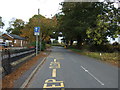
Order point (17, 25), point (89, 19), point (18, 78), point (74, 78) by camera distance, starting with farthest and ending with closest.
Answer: point (17, 25), point (89, 19), point (74, 78), point (18, 78)

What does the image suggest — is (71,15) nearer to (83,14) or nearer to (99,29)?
(83,14)

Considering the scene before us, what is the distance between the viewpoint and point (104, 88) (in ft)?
21.6

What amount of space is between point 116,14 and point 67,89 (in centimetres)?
1874

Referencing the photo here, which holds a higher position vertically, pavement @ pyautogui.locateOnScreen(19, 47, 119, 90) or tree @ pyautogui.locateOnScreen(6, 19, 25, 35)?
tree @ pyautogui.locateOnScreen(6, 19, 25, 35)

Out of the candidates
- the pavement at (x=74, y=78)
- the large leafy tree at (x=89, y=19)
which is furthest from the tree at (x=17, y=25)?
the pavement at (x=74, y=78)

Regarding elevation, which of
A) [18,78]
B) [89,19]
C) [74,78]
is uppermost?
[89,19]

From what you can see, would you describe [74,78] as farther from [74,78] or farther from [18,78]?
[18,78]

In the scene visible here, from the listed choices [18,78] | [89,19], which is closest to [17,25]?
[89,19]

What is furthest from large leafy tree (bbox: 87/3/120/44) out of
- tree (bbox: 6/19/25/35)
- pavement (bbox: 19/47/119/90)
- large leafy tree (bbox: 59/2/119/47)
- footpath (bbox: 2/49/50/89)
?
tree (bbox: 6/19/25/35)

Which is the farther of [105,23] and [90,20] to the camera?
[90,20]

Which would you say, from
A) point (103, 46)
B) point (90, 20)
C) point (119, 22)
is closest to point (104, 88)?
point (119, 22)

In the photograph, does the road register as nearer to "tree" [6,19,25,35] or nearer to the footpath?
the footpath

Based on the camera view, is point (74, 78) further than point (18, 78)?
Yes

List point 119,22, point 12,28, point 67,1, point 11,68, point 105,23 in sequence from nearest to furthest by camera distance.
A: point 11,68 < point 119,22 < point 105,23 < point 67,1 < point 12,28
